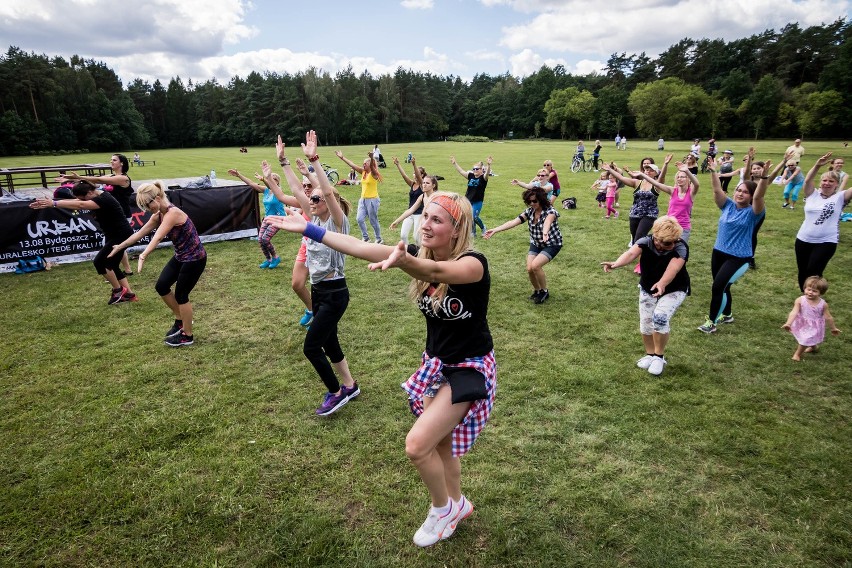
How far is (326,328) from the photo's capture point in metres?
4.42

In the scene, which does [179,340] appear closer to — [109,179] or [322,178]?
[322,178]

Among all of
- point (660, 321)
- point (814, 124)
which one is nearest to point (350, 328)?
point (660, 321)

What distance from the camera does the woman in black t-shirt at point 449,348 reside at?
260 centimetres

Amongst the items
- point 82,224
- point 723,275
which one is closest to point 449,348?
point 723,275

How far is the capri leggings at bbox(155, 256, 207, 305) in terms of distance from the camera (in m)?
5.88

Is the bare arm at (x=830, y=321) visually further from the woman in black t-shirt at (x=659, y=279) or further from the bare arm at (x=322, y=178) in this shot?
the bare arm at (x=322, y=178)

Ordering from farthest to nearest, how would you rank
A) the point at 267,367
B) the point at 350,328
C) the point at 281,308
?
the point at 281,308
the point at 350,328
the point at 267,367

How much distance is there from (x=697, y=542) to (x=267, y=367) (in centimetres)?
472

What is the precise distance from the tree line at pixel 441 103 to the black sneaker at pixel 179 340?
245 feet

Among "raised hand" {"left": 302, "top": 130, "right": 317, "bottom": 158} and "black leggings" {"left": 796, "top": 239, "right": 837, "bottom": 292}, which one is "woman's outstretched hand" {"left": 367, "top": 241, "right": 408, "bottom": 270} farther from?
"black leggings" {"left": 796, "top": 239, "right": 837, "bottom": 292}

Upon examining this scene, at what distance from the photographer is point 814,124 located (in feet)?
188

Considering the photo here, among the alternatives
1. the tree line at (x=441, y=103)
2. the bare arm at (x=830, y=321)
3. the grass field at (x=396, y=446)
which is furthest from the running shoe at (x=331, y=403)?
the tree line at (x=441, y=103)

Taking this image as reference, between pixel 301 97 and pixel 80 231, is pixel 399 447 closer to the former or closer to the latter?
pixel 80 231

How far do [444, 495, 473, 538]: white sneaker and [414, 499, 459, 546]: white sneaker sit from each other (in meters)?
0.04
